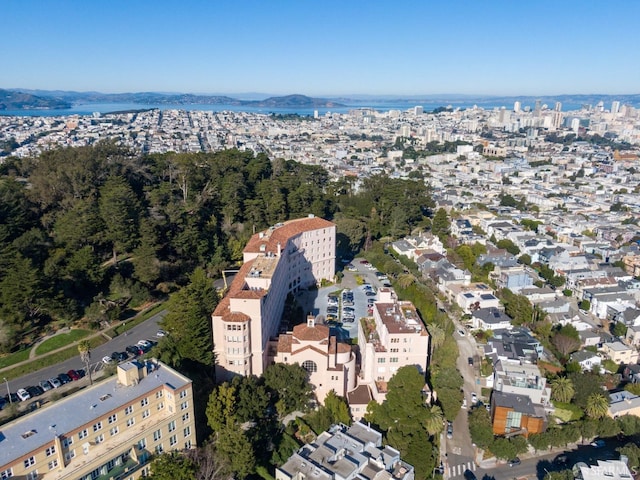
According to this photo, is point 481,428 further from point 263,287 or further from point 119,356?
point 119,356

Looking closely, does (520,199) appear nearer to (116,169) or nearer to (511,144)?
(116,169)

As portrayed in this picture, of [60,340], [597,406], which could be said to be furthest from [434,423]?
[60,340]

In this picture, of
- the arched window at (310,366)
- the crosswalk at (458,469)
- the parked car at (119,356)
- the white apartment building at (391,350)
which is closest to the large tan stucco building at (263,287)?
the arched window at (310,366)

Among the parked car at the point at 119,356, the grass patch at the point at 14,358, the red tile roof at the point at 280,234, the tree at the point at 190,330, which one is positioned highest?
the red tile roof at the point at 280,234

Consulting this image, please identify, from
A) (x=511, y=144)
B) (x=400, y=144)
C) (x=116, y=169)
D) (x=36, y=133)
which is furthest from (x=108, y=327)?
→ (x=511, y=144)

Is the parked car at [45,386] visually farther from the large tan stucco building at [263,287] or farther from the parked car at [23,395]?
the large tan stucco building at [263,287]

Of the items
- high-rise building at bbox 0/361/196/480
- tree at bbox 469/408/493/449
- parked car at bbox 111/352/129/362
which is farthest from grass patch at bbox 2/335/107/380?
tree at bbox 469/408/493/449
